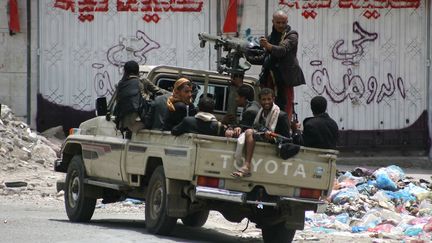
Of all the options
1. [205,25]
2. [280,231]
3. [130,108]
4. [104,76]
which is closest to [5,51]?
[104,76]

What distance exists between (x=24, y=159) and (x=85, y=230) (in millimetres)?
7904

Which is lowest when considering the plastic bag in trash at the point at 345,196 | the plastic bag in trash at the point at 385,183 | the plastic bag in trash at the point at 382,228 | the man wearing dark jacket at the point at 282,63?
the plastic bag in trash at the point at 382,228

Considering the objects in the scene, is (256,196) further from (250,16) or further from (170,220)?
(250,16)

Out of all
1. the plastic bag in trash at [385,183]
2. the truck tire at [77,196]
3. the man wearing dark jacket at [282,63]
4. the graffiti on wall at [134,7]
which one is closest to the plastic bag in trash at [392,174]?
the plastic bag in trash at [385,183]

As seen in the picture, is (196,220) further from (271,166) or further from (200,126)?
(271,166)

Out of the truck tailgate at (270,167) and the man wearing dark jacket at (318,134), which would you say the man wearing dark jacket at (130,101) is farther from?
the man wearing dark jacket at (318,134)

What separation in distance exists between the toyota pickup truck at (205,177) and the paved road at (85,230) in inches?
15.8

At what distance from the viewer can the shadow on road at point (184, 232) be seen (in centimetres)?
1324

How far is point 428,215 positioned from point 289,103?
3598mm

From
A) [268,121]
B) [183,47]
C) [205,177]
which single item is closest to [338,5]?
[183,47]

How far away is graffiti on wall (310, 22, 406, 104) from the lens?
912 inches

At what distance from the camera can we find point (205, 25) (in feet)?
76.2

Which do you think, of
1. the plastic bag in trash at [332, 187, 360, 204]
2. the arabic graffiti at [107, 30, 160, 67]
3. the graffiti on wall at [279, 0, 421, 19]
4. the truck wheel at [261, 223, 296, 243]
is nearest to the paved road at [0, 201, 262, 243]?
the truck wheel at [261, 223, 296, 243]

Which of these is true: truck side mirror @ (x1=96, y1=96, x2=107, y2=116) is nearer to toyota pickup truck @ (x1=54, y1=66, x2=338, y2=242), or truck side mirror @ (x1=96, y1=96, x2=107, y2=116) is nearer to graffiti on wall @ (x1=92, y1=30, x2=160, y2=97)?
toyota pickup truck @ (x1=54, y1=66, x2=338, y2=242)
